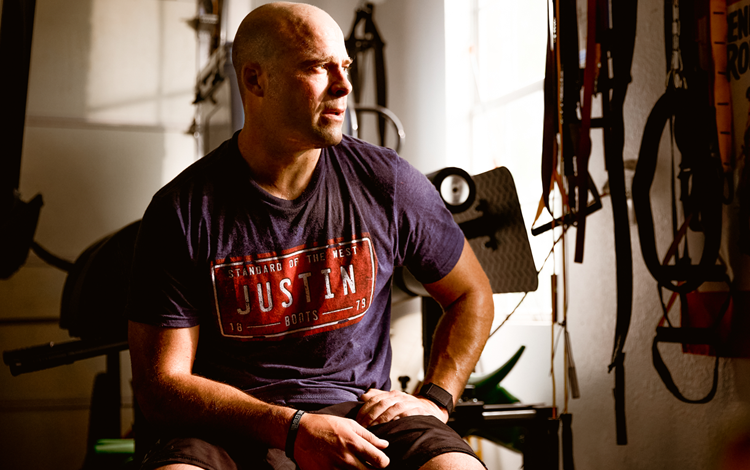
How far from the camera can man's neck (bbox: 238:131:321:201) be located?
4.02 feet

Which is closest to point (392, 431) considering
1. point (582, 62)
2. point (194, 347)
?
point (194, 347)

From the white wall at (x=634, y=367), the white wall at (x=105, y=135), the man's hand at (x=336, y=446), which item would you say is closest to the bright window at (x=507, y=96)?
the white wall at (x=105, y=135)

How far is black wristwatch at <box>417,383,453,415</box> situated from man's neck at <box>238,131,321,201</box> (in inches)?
Answer: 18.5

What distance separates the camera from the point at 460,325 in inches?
49.9

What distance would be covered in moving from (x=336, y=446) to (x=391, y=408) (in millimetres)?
171

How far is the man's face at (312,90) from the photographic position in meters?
1.16

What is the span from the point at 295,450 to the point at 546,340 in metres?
1.42

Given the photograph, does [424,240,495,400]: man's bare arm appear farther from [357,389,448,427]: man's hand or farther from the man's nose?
the man's nose

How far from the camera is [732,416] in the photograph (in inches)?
54.8

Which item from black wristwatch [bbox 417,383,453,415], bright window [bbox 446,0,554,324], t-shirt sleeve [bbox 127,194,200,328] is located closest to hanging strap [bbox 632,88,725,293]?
black wristwatch [bbox 417,383,453,415]

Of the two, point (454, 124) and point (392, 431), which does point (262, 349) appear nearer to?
point (392, 431)

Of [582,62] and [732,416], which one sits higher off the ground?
[582,62]

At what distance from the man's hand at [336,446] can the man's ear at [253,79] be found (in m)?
0.66

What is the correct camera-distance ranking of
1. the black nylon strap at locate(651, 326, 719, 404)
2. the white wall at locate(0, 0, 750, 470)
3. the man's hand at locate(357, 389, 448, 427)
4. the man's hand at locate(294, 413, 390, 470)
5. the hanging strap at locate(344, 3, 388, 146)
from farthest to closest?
the hanging strap at locate(344, 3, 388, 146), the white wall at locate(0, 0, 750, 470), the black nylon strap at locate(651, 326, 719, 404), the man's hand at locate(357, 389, 448, 427), the man's hand at locate(294, 413, 390, 470)
